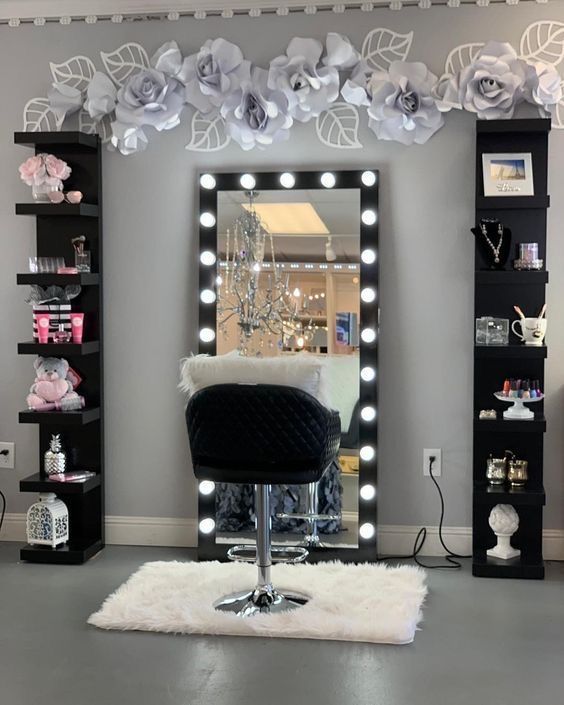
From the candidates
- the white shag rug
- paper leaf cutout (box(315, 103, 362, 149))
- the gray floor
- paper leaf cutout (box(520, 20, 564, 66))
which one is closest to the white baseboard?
the white shag rug

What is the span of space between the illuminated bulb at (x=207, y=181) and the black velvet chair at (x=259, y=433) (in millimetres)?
1268

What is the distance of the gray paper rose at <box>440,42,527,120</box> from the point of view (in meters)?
3.93

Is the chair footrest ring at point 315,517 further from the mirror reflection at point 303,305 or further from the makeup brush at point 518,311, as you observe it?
the makeup brush at point 518,311

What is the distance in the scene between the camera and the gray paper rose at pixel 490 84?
393 centimetres

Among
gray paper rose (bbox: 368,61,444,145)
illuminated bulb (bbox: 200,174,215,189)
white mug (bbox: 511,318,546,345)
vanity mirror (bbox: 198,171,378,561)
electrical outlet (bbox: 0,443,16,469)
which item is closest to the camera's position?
white mug (bbox: 511,318,546,345)

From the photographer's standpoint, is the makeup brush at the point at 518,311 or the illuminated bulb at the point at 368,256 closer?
the makeup brush at the point at 518,311

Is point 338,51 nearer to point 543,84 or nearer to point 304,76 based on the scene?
point 304,76

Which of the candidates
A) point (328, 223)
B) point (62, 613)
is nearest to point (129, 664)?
point (62, 613)

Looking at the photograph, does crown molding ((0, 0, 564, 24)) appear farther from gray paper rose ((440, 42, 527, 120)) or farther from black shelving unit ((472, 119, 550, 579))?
black shelving unit ((472, 119, 550, 579))

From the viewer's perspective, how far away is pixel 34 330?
418 centimetres

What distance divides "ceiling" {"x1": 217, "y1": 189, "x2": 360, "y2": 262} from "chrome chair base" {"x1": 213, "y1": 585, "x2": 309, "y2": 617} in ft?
4.64

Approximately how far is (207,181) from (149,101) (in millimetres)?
416

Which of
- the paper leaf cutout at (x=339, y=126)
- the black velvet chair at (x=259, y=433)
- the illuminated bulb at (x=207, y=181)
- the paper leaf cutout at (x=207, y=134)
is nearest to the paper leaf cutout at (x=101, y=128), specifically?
the paper leaf cutout at (x=207, y=134)

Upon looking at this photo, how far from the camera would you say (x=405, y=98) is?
A: 401cm
